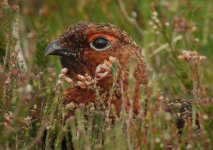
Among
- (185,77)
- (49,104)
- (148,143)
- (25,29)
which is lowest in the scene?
(148,143)

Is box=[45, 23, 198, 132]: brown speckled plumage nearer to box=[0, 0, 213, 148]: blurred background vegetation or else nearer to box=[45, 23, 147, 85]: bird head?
box=[45, 23, 147, 85]: bird head

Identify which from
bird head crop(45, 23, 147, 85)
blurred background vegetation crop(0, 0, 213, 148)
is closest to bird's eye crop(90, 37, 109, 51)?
bird head crop(45, 23, 147, 85)

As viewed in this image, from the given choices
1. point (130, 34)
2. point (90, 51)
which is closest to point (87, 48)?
point (90, 51)

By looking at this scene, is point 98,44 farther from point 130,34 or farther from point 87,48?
point 130,34

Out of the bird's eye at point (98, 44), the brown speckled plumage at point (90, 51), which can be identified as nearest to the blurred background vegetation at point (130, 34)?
the brown speckled plumage at point (90, 51)

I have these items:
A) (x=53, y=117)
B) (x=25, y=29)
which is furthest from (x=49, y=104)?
(x=25, y=29)

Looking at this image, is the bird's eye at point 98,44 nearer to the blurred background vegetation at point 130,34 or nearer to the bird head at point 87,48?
the bird head at point 87,48

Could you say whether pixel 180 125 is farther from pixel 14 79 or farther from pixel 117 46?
pixel 14 79

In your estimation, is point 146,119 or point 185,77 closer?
point 146,119
